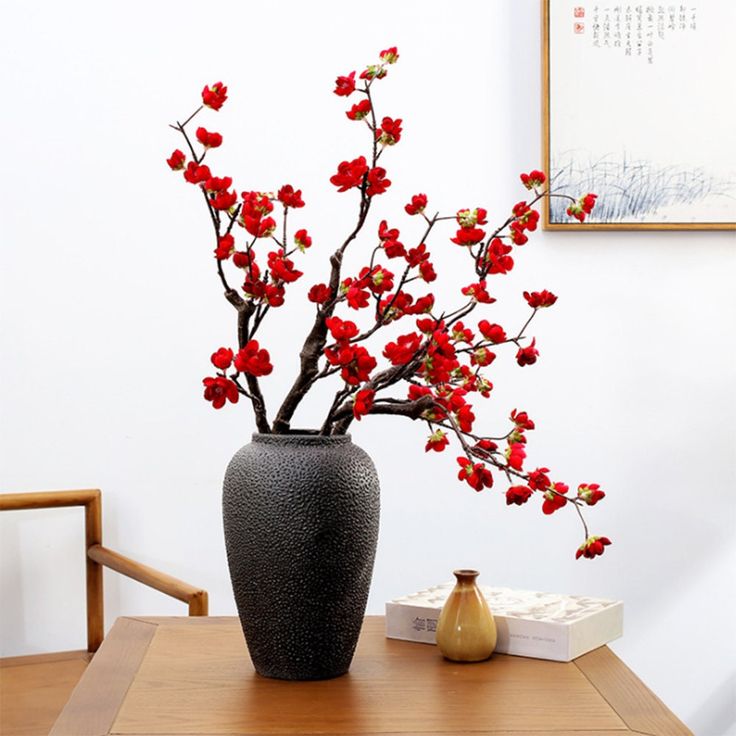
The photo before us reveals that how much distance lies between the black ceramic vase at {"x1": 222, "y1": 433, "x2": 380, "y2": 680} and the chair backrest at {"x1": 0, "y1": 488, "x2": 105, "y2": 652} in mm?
956

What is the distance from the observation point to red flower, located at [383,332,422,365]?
1090mm

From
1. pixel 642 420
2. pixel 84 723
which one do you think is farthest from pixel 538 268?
pixel 84 723

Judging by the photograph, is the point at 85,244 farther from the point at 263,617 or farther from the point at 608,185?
the point at 263,617

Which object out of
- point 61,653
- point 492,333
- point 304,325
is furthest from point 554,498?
point 61,653

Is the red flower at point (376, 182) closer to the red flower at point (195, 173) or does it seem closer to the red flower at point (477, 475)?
the red flower at point (195, 173)

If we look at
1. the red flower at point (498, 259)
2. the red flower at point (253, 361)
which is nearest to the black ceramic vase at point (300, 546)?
the red flower at point (253, 361)

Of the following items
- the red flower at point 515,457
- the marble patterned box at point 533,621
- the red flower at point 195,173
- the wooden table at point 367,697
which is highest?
the red flower at point 195,173

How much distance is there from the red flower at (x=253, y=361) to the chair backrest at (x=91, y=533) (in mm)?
1071

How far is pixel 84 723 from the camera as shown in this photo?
40.0 inches

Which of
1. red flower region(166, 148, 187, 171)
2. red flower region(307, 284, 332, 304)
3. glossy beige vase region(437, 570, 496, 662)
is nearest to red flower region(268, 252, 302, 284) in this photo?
red flower region(307, 284, 332, 304)

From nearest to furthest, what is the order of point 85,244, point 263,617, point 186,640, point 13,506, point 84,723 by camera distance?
point 84,723
point 263,617
point 186,640
point 13,506
point 85,244

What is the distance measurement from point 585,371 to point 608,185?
0.37 m

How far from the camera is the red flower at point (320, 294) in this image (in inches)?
43.5

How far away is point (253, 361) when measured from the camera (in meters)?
1.05
